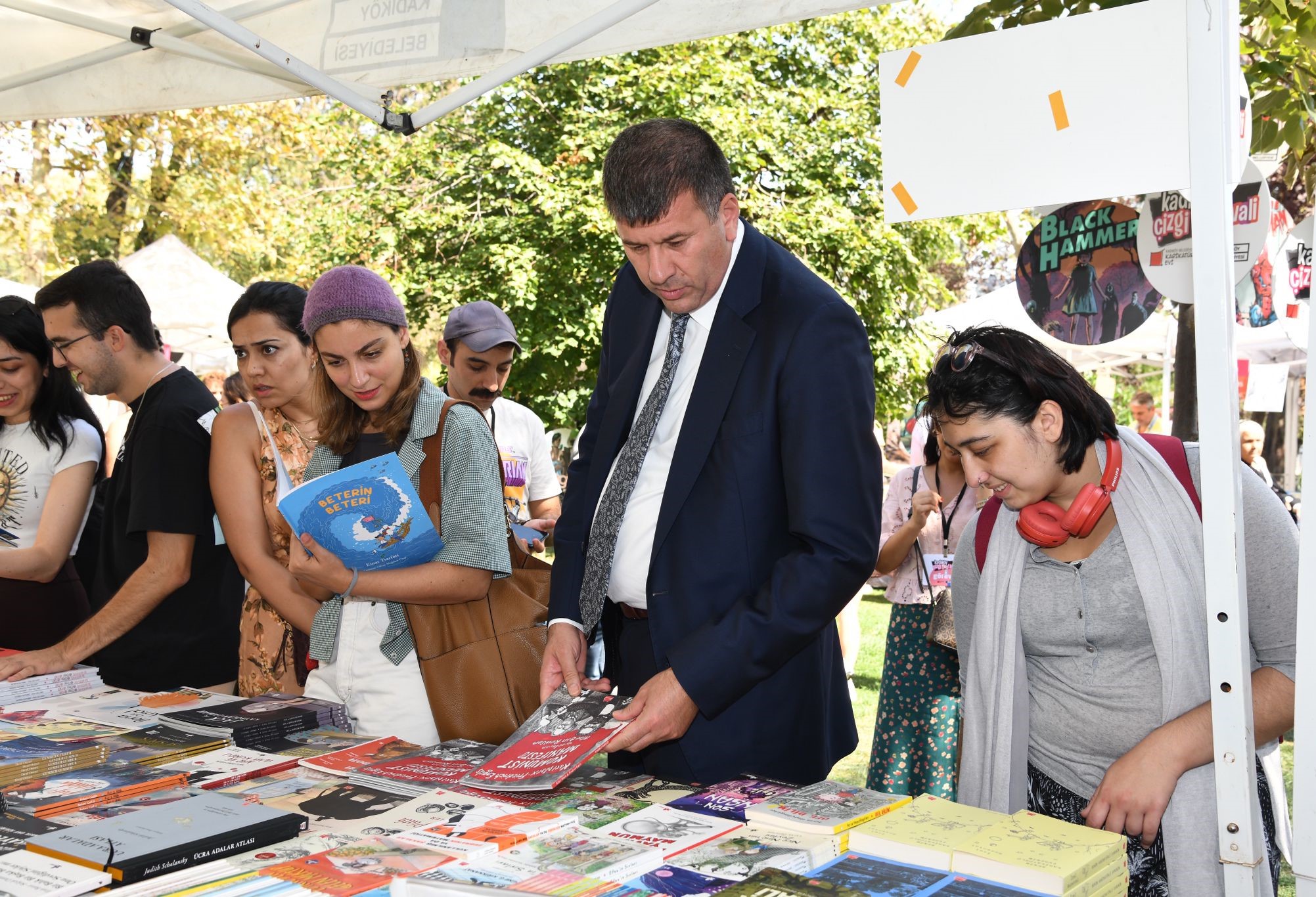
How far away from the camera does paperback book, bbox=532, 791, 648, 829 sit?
1.61 meters

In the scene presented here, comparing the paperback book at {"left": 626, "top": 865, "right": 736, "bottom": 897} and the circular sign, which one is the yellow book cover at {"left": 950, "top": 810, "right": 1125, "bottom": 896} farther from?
the circular sign

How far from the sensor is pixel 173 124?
1148 centimetres

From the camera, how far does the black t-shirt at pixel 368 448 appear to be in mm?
2438

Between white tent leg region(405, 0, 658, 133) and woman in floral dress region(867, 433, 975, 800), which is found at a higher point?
white tent leg region(405, 0, 658, 133)

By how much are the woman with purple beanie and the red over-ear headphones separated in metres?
1.05

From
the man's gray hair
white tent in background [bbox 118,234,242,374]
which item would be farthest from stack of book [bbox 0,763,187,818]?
white tent in background [bbox 118,234,242,374]

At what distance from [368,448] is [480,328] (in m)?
1.95

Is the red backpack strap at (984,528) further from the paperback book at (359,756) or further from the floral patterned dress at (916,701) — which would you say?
the floral patterned dress at (916,701)

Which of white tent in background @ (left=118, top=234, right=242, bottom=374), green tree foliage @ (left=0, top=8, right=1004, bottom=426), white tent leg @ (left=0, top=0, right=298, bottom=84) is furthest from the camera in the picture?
green tree foliage @ (left=0, top=8, right=1004, bottom=426)

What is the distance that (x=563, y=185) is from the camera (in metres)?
10.5

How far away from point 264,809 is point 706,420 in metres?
0.99

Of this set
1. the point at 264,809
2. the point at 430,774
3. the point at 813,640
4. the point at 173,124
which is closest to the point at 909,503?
the point at 813,640

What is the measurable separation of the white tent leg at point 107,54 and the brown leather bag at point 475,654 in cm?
160

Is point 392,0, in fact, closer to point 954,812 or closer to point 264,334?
point 264,334
